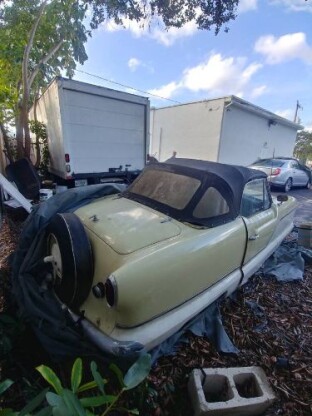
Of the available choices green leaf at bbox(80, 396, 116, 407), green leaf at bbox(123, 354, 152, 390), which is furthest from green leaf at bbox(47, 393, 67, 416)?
green leaf at bbox(123, 354, 152, 390)

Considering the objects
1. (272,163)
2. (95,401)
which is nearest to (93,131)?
(95,401)

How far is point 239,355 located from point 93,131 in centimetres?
588

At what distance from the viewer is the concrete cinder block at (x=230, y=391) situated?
5.50 ft

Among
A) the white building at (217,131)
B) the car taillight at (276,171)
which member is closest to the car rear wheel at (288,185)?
the car taillight at (276,171)

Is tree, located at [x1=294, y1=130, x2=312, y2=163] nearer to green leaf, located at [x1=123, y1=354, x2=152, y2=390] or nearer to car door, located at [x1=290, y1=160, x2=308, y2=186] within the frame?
car door, located at [x1=290, y1=160, x2=308, y2=186]

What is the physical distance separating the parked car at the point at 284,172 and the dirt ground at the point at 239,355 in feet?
25.4

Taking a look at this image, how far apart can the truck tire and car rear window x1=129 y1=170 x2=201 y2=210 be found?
36.9 inches

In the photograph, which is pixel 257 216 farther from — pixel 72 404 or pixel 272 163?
pixel 272 163

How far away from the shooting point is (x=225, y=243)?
233cm

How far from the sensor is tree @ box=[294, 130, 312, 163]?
45.8 metres

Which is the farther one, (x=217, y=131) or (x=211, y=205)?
(x=217, y=131)

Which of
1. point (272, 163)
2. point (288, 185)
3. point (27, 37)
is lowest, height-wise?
point (288, 185)

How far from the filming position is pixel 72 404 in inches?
37.9

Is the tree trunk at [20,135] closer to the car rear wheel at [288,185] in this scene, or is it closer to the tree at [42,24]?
the tree at [42,24]
